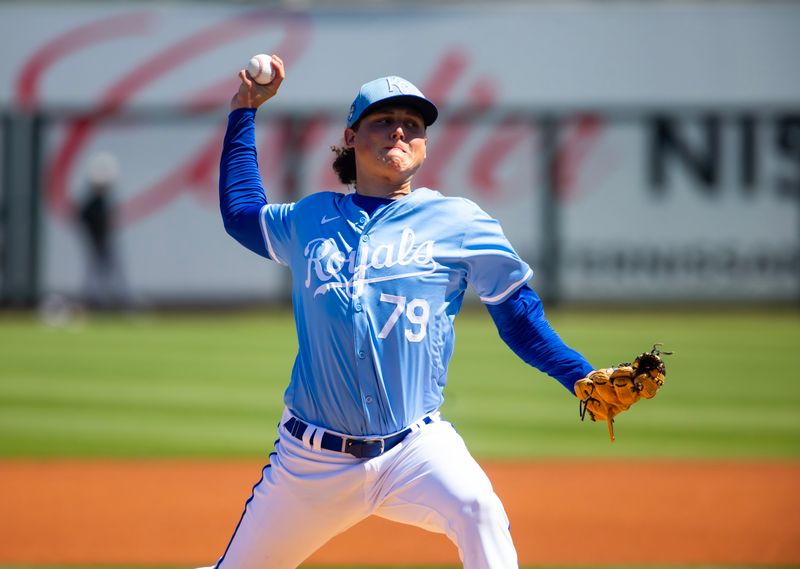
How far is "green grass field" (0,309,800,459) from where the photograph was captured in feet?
29.5

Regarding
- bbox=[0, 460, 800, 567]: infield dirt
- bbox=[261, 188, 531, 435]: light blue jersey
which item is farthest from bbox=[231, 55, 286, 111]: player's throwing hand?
bbox=[0, 460, 800, 567]: infield dirt

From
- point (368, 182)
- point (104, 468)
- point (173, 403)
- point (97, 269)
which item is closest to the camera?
point (368, 182)

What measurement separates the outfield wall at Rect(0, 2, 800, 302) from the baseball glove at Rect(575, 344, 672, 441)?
52.8 feet

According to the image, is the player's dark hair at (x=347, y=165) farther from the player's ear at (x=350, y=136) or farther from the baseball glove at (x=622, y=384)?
the baseball glove at (x=622, y=384)

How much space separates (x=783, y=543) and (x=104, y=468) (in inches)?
178

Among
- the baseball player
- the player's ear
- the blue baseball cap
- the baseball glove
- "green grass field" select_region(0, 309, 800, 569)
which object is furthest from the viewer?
"green grass field" select_region(0, 309, 800, 569)

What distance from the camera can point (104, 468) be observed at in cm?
813

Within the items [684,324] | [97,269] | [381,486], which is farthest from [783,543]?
[97,269]

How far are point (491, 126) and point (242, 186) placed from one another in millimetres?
16325

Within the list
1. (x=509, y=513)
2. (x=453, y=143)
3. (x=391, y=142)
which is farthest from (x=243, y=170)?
(x=453, y=143)

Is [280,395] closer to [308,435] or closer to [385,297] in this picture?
[308,435]

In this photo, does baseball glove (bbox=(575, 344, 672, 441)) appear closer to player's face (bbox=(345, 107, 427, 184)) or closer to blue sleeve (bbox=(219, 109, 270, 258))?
player's face (bbox=(345, 107, 427, 184))

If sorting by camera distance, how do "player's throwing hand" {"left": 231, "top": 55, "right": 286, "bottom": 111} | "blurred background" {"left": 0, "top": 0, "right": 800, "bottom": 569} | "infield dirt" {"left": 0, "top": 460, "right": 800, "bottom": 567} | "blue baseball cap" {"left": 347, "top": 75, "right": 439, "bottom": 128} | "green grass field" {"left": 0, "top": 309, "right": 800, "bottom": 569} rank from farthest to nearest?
"blurred background" {"left": 0, "top": 0, "right": 800, "bottom": 569} < "green grass field" {"left": 0, "top": 309, "right": 800, "bottom": 569} < "infield dirt" {"left": 0, "top": 460, "right": 800, "bottom": 567} < "player's throwing hand" {"left": 231, "top": 55, "right": 286, "bottom": 111} < "blue baseball cap" {"left": 347, "top": 75, "right": 439, "bottom": 128}

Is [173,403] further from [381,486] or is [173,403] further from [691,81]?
[691,81]
